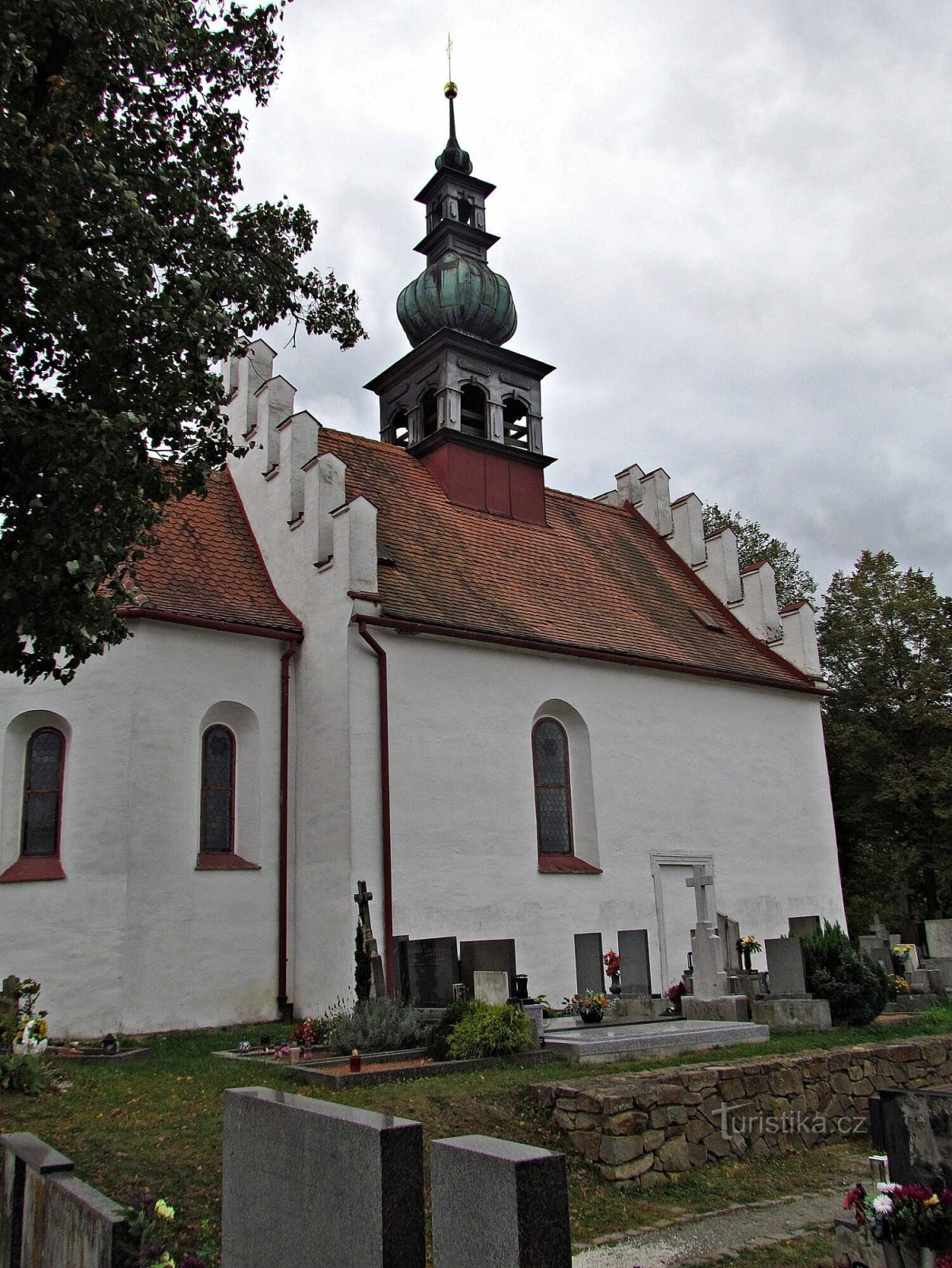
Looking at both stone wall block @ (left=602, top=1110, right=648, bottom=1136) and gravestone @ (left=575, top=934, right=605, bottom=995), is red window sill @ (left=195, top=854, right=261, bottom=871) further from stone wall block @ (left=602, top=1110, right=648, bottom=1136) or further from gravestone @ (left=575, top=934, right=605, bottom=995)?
stone wall block @ (left=602, top=1110, right=648, bottom=1136)

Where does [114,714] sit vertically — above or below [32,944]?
above

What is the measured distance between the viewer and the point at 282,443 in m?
17.9

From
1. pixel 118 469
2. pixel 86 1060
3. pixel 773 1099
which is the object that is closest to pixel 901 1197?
pixel 773 1099

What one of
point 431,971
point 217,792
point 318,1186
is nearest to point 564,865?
point 431,971

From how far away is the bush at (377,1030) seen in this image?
428 inches

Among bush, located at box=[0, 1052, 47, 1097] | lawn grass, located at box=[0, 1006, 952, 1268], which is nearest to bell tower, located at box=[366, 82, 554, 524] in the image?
lawn grass, located at box=[0, 1006, 952, 1268]

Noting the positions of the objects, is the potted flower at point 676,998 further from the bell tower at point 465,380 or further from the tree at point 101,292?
the bell tower at point 465,380

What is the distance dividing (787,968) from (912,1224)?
8931mm

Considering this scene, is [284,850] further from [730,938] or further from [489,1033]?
[730,938]

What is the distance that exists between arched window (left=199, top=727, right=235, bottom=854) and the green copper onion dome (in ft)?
34.3

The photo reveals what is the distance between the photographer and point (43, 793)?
1480 centimetres

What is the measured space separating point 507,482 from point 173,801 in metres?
10.3

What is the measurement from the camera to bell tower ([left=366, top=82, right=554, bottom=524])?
71.3 ft

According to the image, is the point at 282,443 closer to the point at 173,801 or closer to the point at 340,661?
the point at 340,661
